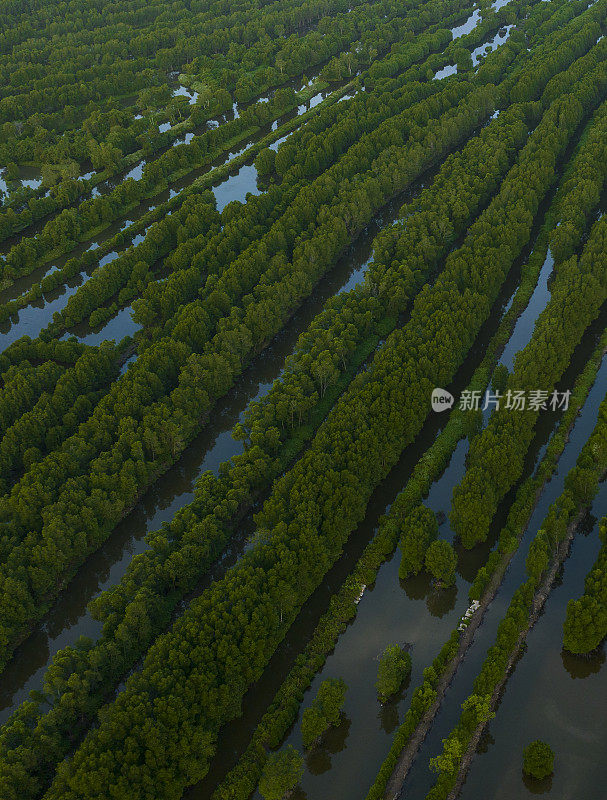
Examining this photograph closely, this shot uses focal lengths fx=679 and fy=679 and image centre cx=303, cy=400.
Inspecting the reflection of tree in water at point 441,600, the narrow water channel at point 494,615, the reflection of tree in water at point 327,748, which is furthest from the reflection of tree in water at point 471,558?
the reflection of tree in water at point 327,748

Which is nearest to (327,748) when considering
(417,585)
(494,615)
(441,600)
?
(441,600)

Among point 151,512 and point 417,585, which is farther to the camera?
point 151,512

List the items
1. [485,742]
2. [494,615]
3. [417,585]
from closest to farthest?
1. [485,742]
2. [494,615]
3. [417,585]

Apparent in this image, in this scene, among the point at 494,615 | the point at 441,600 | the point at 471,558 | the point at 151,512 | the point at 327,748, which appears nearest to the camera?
the point at 327,748

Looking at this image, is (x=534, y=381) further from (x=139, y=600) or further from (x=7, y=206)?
(x=7, y=206)

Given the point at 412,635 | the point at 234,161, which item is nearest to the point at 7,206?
the point at 234,161

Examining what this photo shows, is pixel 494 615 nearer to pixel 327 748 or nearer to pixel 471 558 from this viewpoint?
pixel 471 558

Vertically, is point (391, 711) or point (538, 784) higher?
point (538, 784)
